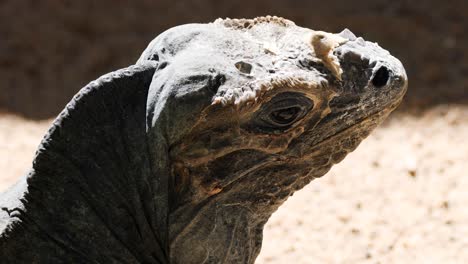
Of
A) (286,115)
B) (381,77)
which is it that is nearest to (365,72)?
(381,77)

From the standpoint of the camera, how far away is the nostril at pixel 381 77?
2979mm

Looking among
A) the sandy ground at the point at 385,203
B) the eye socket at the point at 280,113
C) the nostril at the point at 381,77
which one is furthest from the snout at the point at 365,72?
the sandy ground at the point at 385,203

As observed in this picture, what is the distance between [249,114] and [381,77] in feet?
1.62

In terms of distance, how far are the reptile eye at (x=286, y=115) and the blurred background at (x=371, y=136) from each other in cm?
198

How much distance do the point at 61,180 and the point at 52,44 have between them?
242 inches

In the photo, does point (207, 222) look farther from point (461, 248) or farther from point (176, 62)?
point (461, 248)

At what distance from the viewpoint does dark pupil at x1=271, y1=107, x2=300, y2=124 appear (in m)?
2.86

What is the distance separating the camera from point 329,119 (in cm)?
296

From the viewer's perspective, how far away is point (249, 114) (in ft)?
9.24

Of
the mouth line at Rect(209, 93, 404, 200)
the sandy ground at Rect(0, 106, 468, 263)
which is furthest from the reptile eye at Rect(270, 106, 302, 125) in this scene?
the sandy ground at Rect(0, 106, 468, 263)

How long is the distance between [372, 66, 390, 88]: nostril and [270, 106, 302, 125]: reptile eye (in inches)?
11.7

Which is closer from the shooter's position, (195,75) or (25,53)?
(195,75)

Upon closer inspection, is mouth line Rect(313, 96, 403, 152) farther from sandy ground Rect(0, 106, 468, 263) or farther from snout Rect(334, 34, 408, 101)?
sandy ground Rect(0, 106, 468, 263)

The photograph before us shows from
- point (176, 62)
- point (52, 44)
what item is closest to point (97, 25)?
point (52, 44)
